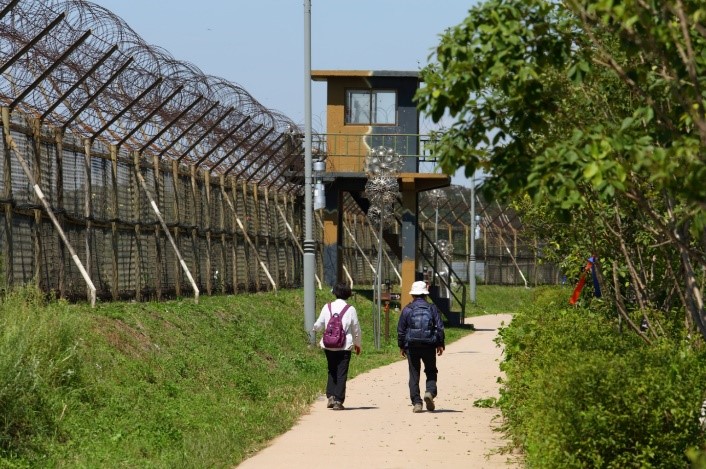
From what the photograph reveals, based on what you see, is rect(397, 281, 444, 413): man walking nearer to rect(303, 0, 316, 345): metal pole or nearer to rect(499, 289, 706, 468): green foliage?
rect(499, 289, 706, 468): green foliage

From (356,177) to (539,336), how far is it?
2104 centimetres

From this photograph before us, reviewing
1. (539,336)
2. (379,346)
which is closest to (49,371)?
(539,336)

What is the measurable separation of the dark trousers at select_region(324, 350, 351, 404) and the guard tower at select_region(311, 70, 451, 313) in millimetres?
17179

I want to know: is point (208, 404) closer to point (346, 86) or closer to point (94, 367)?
point (94, 367)

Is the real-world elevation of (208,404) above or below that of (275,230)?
below

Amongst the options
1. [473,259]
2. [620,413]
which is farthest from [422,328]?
[473,259]

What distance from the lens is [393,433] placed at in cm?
1395

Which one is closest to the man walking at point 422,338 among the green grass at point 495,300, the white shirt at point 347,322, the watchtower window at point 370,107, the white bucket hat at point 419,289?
the white bucket hat at point 419,289

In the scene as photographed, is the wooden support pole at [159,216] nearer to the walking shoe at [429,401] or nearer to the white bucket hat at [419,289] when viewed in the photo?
the white bucket hat at [419,289]

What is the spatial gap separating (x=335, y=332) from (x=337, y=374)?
506 millimetres

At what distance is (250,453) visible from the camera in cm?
1245


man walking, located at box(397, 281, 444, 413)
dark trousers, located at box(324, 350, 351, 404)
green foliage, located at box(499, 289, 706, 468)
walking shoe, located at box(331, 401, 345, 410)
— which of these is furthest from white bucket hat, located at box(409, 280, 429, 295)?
green foliage, located at box(499, 289, 706, 468)

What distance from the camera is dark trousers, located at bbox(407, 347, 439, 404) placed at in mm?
16250

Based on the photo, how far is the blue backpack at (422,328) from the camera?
53.9 ft
